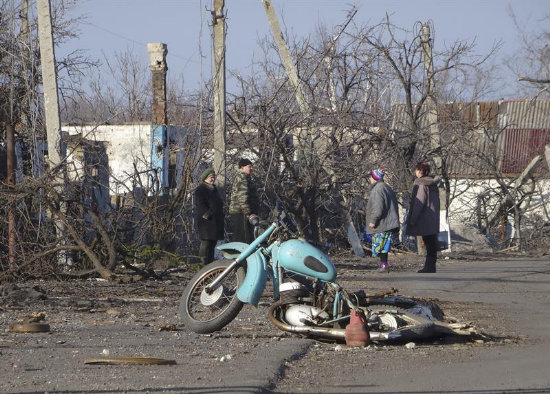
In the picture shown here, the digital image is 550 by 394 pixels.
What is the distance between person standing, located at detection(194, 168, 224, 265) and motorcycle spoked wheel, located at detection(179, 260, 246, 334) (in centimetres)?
613

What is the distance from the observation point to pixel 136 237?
16281 millimetres

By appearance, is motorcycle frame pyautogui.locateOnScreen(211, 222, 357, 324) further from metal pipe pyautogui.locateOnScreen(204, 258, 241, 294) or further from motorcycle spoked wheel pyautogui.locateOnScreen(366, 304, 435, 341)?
motorcycle spoked wheel pyautogui.locateOnScreen(366, 304, 435, 341)

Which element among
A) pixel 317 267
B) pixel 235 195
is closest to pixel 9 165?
pixel 235 195

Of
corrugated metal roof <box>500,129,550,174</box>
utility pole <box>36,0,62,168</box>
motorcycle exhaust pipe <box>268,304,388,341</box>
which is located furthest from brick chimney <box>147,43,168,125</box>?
corrugated metal roof <box>500,129,550,174</box>

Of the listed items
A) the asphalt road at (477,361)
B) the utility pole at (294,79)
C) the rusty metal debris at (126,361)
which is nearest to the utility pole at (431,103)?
the utility pole at (294,79)

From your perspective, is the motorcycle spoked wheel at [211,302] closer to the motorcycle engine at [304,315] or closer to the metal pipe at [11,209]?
the motorcycle engine at [304,315]

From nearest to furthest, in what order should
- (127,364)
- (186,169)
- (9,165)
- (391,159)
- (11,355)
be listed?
(127,364) < (11,355) < (9,165) < (186,169) < (391,159)

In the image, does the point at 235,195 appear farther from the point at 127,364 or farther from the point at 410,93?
the point at 410,93

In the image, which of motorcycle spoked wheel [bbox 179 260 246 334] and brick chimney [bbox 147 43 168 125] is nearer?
motorcycle spoked wheel [bbox 179 260 246 334]

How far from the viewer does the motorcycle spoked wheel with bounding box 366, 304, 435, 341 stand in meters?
9.01

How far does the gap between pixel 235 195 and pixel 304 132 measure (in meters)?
6.09

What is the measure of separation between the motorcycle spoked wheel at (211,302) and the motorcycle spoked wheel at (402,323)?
4.16 ft

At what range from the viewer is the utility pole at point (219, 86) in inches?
739

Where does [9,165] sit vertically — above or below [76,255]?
above
